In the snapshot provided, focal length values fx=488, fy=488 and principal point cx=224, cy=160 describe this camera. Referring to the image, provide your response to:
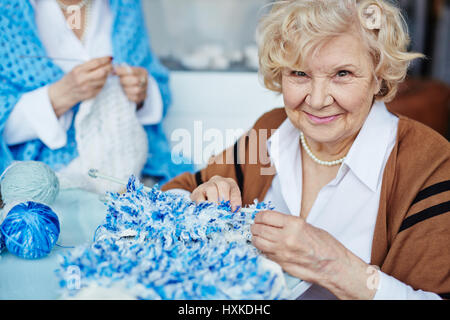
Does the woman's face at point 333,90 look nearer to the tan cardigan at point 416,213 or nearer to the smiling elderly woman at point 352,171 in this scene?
the smiling elderly woman at point 352,171

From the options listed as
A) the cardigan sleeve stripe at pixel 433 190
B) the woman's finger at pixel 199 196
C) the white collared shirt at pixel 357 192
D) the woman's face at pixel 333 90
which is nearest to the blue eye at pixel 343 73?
the woman's face at pixel 333 90

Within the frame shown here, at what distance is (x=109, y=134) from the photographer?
5.23 ft

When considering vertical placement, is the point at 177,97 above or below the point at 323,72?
below

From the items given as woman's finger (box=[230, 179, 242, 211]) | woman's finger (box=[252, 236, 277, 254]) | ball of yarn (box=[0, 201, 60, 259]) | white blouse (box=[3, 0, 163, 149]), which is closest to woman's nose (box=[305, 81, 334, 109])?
woman's finger (box=[230, 179, 242, 211])

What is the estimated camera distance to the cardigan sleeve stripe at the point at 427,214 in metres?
1.00

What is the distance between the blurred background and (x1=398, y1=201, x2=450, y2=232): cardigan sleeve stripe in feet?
1.40

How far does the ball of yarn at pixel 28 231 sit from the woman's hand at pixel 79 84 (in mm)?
615

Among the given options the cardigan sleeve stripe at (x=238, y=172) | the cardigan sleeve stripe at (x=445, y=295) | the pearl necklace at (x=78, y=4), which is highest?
the pearl necklace at (x=78, y=4)

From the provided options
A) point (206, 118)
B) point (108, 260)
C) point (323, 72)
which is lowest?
point (206, 118)

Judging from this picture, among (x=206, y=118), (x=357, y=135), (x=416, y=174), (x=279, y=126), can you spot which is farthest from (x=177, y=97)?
(x=416, y=174)

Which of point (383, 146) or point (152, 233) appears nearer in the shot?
point (152, 233)

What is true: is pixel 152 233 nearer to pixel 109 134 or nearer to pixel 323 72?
pixel 323 72
